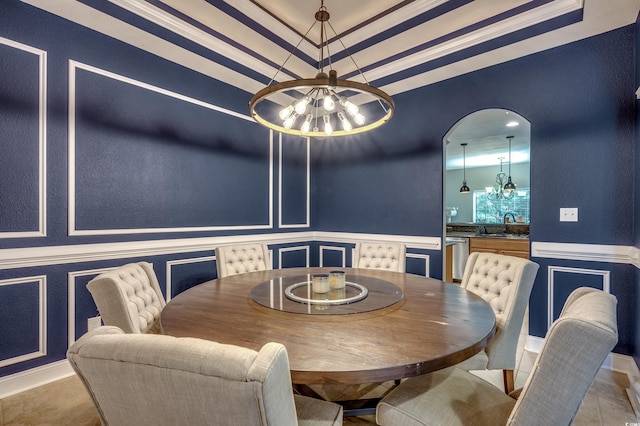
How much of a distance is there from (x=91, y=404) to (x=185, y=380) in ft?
6.38

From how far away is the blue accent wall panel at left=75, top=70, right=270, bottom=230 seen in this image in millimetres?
2307

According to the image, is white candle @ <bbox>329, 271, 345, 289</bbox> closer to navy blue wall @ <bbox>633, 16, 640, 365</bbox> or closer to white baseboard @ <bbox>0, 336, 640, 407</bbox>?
white baseboard @ <bbox>0, 336, 640, 407</bbox>

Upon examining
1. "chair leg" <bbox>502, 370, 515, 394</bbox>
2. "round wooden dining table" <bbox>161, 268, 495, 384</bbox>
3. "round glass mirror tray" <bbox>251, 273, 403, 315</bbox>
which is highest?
"round glass mirror tray" <bbox>251, 273, 403, 315</bbox>

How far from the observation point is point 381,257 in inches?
107

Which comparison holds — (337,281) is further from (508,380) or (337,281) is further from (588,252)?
Answer: (588,252)

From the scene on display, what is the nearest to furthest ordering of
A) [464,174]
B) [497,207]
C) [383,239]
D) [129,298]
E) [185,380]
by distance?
[185,380] → [129,298] → [383,239] → [464,174] → [497,207]

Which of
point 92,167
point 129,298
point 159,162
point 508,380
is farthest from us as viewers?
point 159,162

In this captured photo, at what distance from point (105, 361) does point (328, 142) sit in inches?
148

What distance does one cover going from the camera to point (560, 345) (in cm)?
78

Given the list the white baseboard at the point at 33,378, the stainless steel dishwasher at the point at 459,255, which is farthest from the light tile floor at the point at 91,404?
the stainless steel dishwasher at the point at 459,255

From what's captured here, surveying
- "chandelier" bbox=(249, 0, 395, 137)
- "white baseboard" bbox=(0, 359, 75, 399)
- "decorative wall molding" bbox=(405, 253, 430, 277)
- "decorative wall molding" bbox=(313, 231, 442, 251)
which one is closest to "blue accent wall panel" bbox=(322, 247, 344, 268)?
"decorative wall molding" bbox=(313, 231, 442, 251)

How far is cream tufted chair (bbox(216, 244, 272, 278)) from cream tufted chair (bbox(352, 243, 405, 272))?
2.63 ft

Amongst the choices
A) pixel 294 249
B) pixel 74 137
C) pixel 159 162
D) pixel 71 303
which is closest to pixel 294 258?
pixel 294 249

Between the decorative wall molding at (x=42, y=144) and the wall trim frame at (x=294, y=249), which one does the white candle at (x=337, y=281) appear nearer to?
the decorative wall molding at (x=42, y=144)
